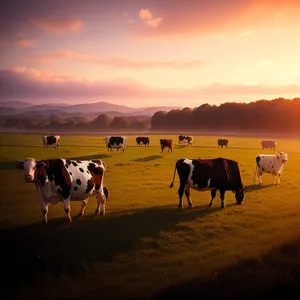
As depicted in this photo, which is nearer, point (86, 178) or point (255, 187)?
point (86, 178)

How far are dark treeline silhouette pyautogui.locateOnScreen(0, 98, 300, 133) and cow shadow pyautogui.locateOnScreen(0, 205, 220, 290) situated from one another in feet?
16.3

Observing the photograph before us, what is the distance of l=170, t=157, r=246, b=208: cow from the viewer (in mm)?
8750

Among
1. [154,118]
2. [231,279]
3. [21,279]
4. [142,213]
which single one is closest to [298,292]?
[231,279]

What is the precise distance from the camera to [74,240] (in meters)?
6.29

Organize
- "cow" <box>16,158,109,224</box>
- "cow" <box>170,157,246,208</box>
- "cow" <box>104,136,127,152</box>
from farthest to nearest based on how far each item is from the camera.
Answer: "cow" <box>104,136,127,152</box>
"cow" <box>170,157,246,208</box>
"cow" <box>16,158,109,224</box>

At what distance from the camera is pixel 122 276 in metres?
5.04

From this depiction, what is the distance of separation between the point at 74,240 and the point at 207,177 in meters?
4.48

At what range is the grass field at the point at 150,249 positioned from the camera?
4836mm

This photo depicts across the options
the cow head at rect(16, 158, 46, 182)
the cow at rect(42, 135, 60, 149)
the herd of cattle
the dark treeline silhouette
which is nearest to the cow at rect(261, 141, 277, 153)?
the dark treeline silhouette

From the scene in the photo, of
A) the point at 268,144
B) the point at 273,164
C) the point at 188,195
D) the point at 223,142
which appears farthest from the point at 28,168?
the point at 223,142

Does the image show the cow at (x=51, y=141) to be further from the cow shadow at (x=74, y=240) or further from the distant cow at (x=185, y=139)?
the cow shadow at (x=74, y=240)

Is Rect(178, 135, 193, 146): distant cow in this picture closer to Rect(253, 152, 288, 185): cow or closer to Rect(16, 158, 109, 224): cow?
Result: Rect(253, 152, 288, 185): cow

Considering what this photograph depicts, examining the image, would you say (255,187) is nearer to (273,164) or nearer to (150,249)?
(273,164)

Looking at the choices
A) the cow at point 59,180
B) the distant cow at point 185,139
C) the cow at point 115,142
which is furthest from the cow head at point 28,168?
the distant cow at point 185,139
